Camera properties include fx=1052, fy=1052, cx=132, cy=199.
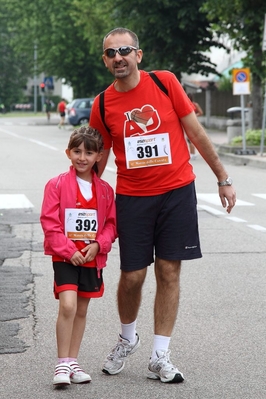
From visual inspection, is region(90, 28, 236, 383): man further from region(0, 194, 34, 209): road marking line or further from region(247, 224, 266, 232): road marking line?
region(0, 194, 34, 209): road marking line

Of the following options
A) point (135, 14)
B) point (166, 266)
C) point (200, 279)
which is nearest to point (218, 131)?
point (135, 14)

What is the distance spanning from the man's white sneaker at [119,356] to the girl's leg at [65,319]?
30 centimetres

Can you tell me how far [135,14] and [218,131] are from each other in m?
8.42

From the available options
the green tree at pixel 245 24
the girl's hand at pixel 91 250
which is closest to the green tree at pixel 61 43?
the green tree at pixel 245 24

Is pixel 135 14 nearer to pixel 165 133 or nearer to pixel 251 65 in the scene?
pixel 251 65

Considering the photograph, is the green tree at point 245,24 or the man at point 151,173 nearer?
the man at point 151,173

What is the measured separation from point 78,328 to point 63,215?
2.00 ft

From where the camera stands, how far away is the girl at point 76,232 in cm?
527

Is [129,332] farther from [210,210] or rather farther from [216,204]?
[216,204]

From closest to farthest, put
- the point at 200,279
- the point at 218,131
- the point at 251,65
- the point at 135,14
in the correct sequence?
the point at 200,279, the point at 251,65, the point at 135,14, the point at 218,131

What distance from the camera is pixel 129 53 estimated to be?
5375 mm

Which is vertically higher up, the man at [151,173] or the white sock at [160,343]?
the man at [151,173]

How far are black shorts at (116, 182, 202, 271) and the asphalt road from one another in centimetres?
63

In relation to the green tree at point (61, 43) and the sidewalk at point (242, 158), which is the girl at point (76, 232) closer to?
the sidewalk at point (242, 158)
